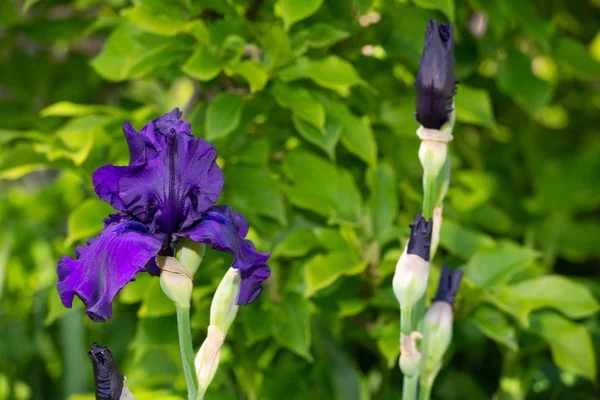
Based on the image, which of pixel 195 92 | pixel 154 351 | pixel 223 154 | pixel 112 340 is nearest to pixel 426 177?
pixel 223 154

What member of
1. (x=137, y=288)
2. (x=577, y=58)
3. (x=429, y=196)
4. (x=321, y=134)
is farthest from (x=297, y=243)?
(x=577, y=58)

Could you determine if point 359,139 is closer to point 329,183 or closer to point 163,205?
point 329,183

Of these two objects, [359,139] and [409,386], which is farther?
[359,139]

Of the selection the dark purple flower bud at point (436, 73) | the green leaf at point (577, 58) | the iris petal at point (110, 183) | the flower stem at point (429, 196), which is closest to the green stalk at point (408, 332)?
the flower stem at point (429, 196)

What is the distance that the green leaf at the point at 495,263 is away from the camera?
125 cm

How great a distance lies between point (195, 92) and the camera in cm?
135

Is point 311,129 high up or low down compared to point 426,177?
down

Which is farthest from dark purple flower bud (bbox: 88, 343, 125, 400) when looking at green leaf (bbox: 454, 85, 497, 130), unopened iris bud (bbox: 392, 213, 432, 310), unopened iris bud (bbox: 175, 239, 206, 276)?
green leaf (bbox: 454, 85, 497, 130)

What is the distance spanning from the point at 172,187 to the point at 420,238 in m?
0.27

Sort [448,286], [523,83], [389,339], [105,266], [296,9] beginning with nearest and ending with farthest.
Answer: [105,266]
[448,286]
[296,9]
[389,339]
[523,83]

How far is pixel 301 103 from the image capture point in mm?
1154

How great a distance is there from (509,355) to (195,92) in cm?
80

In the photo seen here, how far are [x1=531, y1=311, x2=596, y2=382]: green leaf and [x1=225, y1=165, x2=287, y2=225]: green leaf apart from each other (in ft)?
1.63

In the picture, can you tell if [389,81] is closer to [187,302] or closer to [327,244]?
[327,244]
